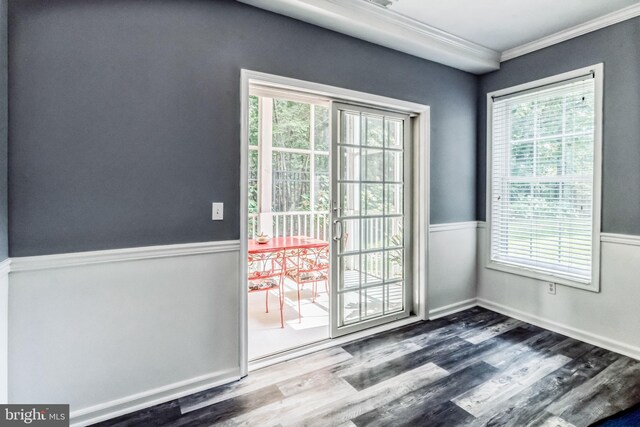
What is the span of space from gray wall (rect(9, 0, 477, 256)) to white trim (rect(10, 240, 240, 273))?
37mm

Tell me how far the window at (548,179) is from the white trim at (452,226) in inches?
8.2

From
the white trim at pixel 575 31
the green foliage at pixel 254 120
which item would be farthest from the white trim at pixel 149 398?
the white trim at pixel 575 31

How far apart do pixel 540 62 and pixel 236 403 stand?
3873mm

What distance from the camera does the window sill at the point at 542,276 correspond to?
283cm

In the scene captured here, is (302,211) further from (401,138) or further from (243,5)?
(243,5)

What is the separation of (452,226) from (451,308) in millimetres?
885

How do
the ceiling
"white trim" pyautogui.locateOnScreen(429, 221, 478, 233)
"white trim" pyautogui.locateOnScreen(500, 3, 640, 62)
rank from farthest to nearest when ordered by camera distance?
1. "white trim" pyautogui.locateOnScreen(429, 221, 478, 233)
2. "white trim" pyautogui.locateOnScreen(500, 3, 640, 62)
3. the ceiling

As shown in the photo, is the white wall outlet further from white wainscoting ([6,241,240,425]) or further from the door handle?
the door handle

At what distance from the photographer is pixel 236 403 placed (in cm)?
201

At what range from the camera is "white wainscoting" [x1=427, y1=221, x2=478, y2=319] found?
133 inches

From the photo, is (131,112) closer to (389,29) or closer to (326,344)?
(389,29)

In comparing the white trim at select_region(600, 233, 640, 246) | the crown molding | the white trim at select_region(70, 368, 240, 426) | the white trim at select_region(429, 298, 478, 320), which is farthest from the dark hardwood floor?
the crown molding

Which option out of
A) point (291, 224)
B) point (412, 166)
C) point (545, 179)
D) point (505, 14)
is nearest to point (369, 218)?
point (412, 166)

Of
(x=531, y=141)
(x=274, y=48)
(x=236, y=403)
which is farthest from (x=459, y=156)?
(x=236, y=403)
